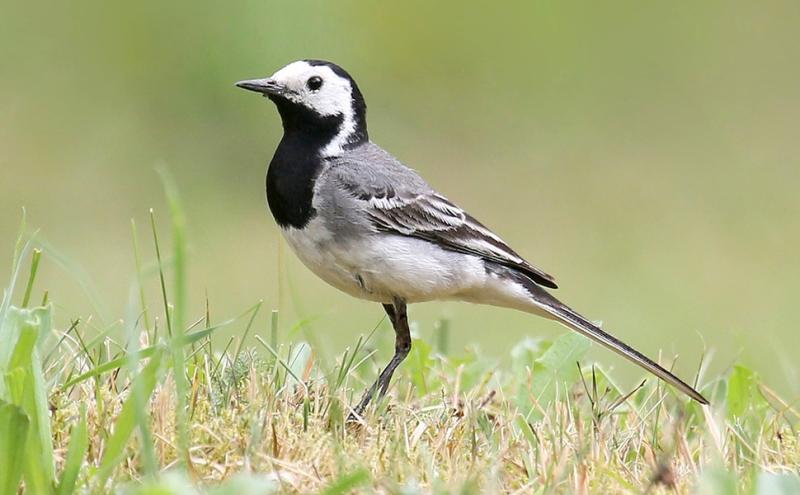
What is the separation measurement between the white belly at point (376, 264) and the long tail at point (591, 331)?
322 mm

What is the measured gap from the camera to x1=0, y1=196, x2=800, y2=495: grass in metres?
3.14

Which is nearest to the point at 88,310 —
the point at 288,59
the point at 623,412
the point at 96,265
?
the point at 96,265

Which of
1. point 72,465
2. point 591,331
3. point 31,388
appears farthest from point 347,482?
point 591,331

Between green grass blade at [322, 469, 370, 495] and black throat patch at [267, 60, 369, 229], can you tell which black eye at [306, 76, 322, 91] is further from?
green grass blade at [322, 469, 370, 495]

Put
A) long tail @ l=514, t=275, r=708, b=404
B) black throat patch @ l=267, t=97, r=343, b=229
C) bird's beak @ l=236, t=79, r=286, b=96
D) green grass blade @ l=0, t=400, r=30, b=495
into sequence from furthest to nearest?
1. bird's beak @ l=236, t=79, r=286, b=96
2. black throat patch @ l=267, t=97, r=343, b=229
3. long tail @ l=514, t=275, r=708, b=404
4. green grass blade @ l=0, t=400, r=30, b=495

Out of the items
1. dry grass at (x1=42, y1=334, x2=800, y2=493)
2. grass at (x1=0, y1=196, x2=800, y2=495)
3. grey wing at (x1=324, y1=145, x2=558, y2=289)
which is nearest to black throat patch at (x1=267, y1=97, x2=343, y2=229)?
grey wing at (x1=324, y1=145, x2=558, y2=289)

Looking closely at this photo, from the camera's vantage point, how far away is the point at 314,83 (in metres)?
5.29

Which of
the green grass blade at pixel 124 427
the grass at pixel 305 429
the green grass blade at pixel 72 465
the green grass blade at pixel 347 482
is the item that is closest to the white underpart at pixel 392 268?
the grass at pixel 305 429

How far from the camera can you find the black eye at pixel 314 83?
5.28 m

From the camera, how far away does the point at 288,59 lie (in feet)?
34.0

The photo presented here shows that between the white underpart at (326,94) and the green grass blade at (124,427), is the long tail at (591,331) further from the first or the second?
the green grass blade at (124,427)

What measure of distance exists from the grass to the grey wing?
0.72 metres

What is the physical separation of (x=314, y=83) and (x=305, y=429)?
193 centimetres

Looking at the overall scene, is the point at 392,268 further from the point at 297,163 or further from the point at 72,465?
the point at 72,465
